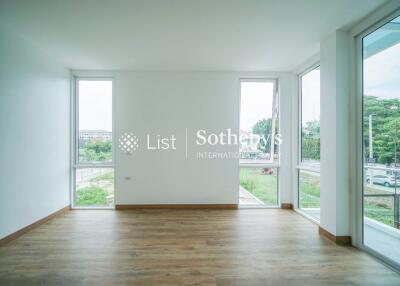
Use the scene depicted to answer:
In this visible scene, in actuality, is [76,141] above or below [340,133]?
below

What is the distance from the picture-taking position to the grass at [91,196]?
517 cm

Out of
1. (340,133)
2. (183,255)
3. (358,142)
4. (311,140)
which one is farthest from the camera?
(311,140)

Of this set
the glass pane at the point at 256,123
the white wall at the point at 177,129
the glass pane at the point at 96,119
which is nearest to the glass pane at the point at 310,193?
the white wall at the point at 177,129

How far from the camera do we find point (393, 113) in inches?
105

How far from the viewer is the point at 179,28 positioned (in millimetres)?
3207

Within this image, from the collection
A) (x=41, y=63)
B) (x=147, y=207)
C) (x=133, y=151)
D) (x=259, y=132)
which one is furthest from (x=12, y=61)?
(x=259, y=132)

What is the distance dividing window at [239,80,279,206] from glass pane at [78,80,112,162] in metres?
2.92

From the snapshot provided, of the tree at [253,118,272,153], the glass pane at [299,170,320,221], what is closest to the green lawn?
the tree at [253,118,272,153]

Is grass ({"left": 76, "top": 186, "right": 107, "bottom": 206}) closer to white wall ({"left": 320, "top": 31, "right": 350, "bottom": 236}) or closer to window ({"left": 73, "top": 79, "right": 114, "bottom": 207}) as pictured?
window ({"left": 73, "top": 79, "right": 114, "bottom": 207})

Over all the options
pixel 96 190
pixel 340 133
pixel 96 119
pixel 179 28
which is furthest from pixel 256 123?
pixel 96 190

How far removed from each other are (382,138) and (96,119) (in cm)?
504

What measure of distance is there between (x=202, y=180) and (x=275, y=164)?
1652mm

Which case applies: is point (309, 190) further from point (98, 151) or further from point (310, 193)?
point (98, 151)

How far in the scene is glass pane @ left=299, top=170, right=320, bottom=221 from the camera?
14.3 ft
